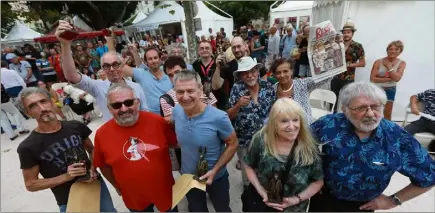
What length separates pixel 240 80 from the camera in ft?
8.75

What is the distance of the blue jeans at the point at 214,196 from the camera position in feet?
7.49

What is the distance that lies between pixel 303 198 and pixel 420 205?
231 cm

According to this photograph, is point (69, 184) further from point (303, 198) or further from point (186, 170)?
point (303, 198)

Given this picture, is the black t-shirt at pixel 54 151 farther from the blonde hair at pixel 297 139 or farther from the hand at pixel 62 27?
the blonde hair at pixel 297 139

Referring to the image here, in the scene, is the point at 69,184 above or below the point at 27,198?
above

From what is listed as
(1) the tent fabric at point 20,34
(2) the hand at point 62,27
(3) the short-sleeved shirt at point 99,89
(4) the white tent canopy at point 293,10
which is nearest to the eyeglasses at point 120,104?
(3) the short-sleeved shirt at point 99,89

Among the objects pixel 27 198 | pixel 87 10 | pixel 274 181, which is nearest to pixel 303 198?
pixel 274 181

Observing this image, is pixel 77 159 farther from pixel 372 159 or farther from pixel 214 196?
pixel 372 159

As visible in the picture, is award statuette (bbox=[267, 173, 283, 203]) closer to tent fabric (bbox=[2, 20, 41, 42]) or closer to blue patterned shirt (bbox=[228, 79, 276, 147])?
blue patterned shirt (bbox=[228, 79, 276, 147])

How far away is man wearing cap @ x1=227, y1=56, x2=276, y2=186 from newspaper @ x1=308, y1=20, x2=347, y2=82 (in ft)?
1.85

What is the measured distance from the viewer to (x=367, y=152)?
5.35 feet

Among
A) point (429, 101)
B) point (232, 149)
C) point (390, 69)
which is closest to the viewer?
point (232, 149)

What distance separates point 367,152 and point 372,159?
0.06 meters

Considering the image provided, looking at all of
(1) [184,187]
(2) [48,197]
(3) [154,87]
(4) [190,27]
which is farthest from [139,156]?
(4) [190,27]
